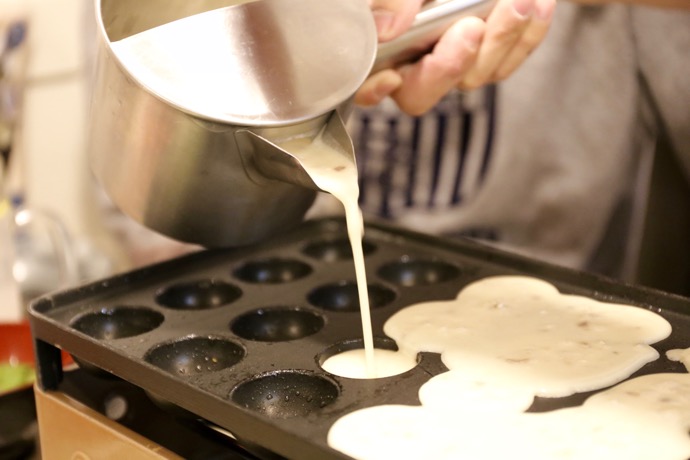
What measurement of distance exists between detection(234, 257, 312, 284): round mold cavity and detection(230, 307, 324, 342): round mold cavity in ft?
0.44

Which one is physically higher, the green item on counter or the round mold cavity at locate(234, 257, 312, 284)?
the round mold cavity at locate(234, 257, 312, 284)

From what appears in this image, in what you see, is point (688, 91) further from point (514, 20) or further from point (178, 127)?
point (178, 127)

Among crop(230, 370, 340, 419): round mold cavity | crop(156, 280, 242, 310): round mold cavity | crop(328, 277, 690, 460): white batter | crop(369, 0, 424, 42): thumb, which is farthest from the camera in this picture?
crop(156, 280, 242, 310): round mold cavity

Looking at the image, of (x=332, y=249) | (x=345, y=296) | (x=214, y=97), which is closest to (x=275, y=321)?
(x=345, y=296)

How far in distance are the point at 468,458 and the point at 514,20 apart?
61cm

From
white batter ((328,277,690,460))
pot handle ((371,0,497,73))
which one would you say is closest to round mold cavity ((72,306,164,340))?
white batter ((328,277,690,460))

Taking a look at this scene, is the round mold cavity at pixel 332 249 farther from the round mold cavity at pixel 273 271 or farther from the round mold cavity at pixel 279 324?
the round mold cavity at pixel 279 324

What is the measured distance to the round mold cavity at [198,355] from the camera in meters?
1.05

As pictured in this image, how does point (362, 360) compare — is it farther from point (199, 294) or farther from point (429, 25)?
point (429, 25)

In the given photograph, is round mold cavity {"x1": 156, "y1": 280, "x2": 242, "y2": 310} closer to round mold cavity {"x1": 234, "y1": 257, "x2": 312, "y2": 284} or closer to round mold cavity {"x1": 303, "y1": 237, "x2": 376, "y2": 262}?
round mold cavity {"x1": 234, "y1": 257, "x2": 312, "y2": 284}

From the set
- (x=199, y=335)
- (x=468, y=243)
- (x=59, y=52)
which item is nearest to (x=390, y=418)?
(x=199, y=335)

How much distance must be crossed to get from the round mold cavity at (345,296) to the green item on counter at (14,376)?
444 mm

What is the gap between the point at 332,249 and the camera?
1.37 m

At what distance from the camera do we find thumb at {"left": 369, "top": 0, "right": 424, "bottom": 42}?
1.08 m
